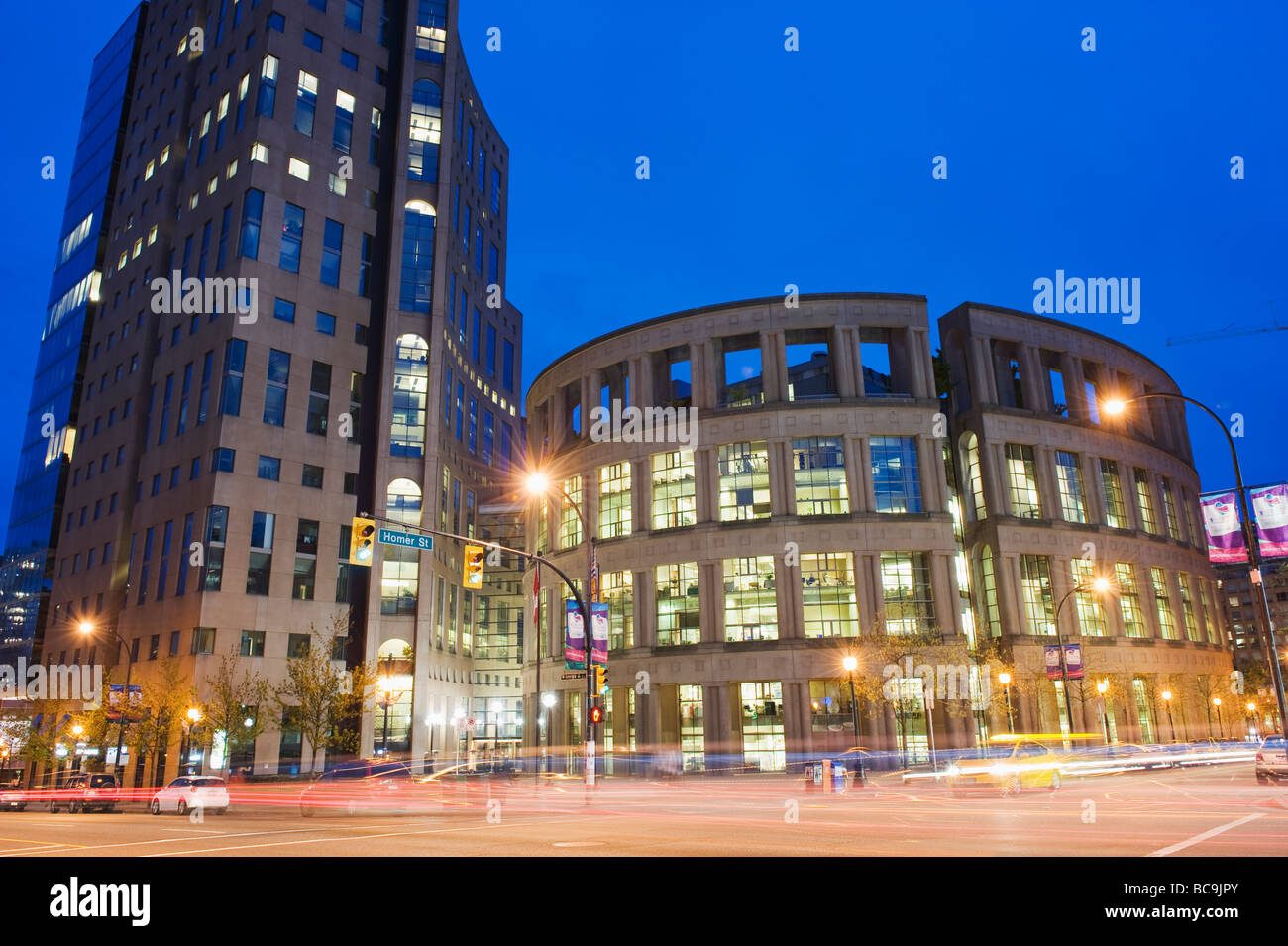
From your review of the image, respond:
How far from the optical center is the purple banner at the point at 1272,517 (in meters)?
37.7

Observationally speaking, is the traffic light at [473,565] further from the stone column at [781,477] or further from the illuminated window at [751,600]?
the stone column at [781,477]

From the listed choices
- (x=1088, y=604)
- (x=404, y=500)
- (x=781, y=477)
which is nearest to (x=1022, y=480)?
(x=1088, y=604)

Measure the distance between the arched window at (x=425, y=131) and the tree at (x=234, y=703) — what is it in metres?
42.4

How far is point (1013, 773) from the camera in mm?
27250

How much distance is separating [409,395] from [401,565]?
45.1 feet

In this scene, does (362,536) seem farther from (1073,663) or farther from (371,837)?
(1073,663)

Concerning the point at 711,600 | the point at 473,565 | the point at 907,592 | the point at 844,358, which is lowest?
the point at 473,565

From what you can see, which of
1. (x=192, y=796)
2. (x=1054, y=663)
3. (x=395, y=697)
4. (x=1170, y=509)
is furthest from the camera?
(x=1170, y=509)

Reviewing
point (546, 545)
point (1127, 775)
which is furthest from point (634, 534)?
point (1127, 775)

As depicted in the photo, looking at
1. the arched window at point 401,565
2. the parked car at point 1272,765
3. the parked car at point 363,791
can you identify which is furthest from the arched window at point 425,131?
the parked car at point 1272,765

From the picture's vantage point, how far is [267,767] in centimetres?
5650

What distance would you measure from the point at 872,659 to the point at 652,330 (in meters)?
26.6

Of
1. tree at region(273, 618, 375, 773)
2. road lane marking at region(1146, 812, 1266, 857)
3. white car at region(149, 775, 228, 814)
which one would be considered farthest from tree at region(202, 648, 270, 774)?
road lane marking at region(1146, 812, 1266, 857)
